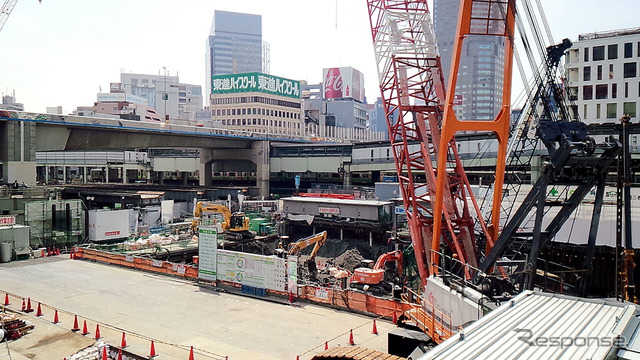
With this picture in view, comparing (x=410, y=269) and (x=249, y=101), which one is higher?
(x=249, y=101)

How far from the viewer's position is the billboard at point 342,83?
170 m

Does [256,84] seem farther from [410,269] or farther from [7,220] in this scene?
[410,269]

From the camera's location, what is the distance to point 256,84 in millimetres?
123500

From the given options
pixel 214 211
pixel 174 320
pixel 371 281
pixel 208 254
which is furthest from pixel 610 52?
pixel 174 320

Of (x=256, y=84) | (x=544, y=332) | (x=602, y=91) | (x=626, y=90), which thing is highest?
(x=256, y=84)

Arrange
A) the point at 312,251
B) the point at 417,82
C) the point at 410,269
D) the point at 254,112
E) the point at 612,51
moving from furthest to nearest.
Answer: the point at 254,112
the point at 612,51
the point at 312,251
the point at 410,269
the point at 417,82

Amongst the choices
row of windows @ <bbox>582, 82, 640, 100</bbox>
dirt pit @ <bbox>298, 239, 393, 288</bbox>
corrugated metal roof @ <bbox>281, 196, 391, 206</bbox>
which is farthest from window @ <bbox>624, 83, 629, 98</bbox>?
dirt pit @ <bbox>298, 239, 393, 288</bbox>

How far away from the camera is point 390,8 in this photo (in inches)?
1109

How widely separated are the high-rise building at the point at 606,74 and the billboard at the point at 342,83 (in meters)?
111

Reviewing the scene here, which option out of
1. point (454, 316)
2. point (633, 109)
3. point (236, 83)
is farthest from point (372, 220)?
point (236, 83)

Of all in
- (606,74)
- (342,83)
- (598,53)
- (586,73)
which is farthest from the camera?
(342,83)

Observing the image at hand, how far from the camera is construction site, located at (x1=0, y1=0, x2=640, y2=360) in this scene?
1240cm

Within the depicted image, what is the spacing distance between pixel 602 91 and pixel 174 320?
58.4 metres

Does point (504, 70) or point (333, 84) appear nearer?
point (504, 70)
